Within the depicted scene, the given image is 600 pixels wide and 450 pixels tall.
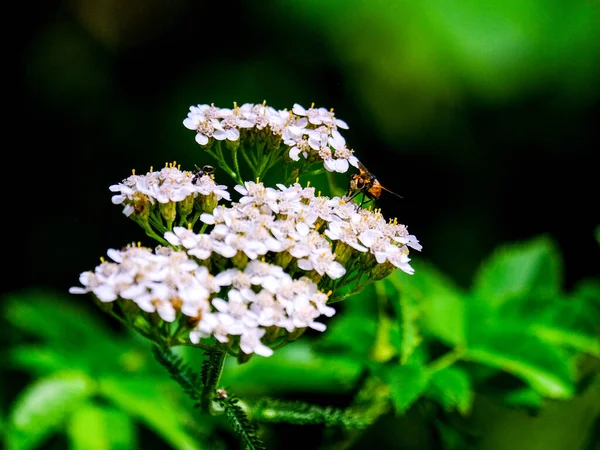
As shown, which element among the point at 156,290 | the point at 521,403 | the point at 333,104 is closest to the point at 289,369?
the point at 521,403

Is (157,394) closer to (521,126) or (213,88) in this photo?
(213,88)

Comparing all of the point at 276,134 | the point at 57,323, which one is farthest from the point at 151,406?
the point at 276,134

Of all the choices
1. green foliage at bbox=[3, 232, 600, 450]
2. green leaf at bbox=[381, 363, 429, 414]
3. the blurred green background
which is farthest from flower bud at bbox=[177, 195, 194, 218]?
the blurred green background

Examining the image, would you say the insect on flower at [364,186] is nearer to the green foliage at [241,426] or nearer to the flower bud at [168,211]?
the flower bud at [168,211]

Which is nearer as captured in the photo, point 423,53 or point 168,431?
point 168,431

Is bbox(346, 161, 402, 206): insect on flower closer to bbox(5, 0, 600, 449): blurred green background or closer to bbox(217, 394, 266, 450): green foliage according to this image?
bbox(217, 394, 266, 450): green foliage

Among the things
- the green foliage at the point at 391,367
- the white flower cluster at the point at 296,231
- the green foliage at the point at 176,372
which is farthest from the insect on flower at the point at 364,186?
the green foliage at the point at 176,372
